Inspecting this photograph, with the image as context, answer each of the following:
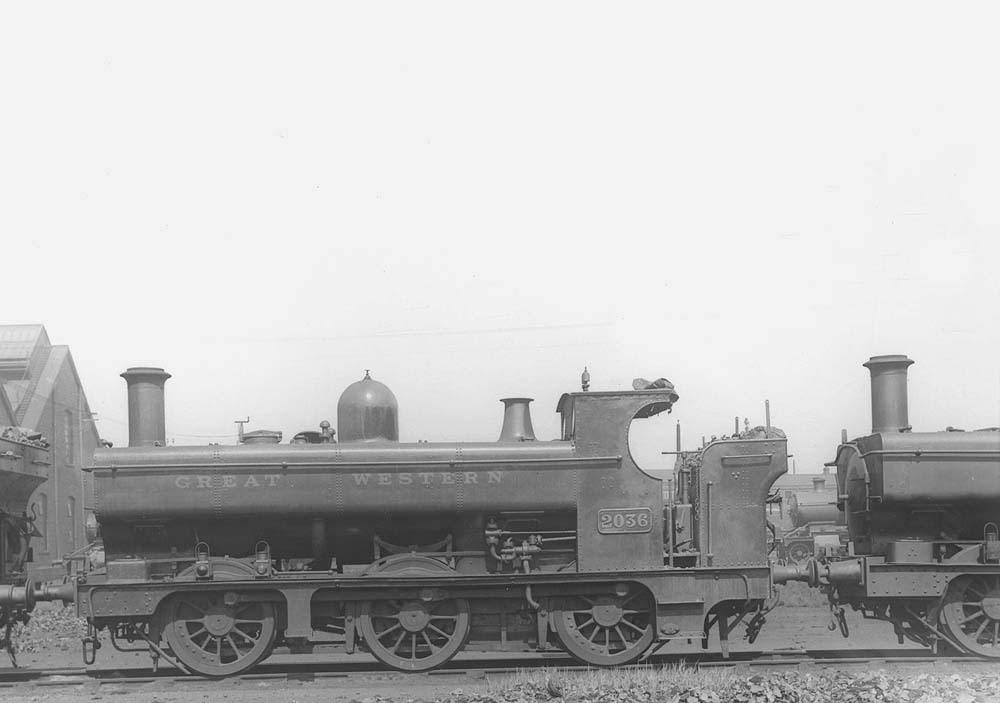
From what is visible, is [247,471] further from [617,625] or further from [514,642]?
[617,625]

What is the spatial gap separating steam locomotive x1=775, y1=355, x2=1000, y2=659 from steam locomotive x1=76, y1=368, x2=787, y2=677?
1464 millimetres

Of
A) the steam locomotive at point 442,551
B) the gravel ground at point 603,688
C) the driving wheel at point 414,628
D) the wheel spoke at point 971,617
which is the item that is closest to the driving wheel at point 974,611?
the wheel spoke at point 971,617

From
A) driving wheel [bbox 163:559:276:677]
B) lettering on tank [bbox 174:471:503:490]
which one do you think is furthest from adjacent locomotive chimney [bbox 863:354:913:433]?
driving wheel [bbox 163:559:276:677]

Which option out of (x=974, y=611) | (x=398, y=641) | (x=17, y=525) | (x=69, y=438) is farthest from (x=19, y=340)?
(x=974, y=611)

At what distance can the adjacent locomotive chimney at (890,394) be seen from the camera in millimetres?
12891

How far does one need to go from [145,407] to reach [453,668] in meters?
4.64

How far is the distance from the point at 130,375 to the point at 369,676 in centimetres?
440

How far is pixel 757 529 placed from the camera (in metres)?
11.1

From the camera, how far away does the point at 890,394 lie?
12.9 meters

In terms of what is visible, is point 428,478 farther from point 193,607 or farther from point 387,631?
point 193,607

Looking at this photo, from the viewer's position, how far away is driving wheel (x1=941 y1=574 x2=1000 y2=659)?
37.7 ft

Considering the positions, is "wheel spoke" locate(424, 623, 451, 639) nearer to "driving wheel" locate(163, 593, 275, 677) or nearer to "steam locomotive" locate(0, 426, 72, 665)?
"driving wheel" locate(163, 593, 275, 677)

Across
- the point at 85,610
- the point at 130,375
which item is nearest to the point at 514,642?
the point at 85,610

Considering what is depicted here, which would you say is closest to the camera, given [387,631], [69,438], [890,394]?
[387,631]
